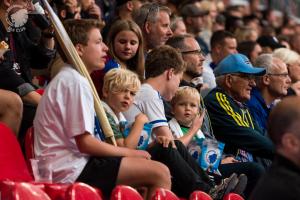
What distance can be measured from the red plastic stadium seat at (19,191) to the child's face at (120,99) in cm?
158

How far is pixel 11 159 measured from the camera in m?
6.70

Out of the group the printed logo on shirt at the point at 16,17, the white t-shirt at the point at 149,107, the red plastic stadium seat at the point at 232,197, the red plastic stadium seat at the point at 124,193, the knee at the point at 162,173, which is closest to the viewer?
the red plastic stadium seat at the point at 124,193

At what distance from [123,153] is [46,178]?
0.54 metres

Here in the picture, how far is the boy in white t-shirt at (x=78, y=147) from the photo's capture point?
678 cm

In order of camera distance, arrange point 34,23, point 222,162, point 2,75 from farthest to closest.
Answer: point 222,162
point 34,23
point 2,75

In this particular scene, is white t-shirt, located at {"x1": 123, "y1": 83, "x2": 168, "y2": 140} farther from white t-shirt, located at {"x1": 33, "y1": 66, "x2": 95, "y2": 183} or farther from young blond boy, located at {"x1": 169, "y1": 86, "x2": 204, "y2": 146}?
white t-shirt, located at {"x1": 33, "y1": 66, "x2": 95, "y2": 183}

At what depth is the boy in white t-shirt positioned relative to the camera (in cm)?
678

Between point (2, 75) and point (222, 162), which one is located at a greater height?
point (2, 75)

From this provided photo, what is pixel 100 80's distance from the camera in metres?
8.45

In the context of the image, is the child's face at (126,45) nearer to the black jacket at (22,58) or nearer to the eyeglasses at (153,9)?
the black jacket at (22,58)

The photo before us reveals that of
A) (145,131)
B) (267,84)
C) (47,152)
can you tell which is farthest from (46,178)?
(267,84)

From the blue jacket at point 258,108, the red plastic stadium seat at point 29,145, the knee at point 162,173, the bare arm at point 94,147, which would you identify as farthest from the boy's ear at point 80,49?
the blue jacket at point 258,108

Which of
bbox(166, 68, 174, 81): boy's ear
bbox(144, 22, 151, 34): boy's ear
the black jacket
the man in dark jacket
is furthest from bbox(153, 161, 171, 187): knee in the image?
bbox(144, 22, 151, 34): boy's ear

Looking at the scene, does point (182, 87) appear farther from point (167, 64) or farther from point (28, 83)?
point (28, 83)
